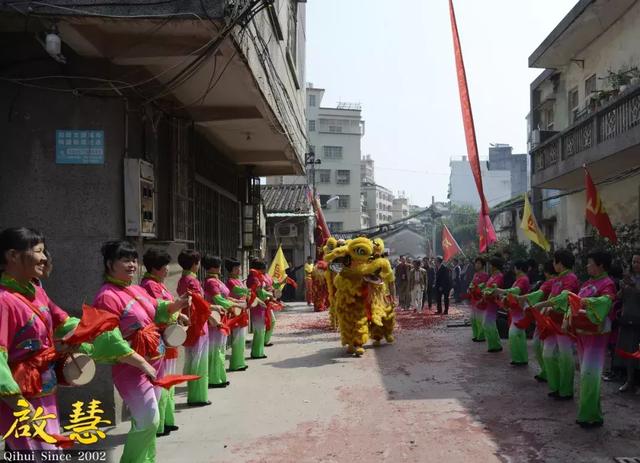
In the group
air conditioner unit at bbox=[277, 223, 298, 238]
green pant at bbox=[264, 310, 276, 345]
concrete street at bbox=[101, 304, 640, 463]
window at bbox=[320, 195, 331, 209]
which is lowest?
concrete street at bbox=[101, 304, 640, 463]

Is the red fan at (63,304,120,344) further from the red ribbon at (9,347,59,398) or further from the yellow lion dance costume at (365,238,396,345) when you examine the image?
the yellow lion dance costume at (365,238,396,345)

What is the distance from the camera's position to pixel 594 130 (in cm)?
1186

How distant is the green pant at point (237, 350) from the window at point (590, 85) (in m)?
10.8

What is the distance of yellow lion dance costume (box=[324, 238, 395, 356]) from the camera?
9.73m

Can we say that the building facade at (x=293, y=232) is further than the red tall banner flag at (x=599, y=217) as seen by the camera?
Yes

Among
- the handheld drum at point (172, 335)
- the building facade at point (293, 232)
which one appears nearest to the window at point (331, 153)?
the building facade at point (293, 232)

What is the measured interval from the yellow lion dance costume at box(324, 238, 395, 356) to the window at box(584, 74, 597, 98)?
798 cm

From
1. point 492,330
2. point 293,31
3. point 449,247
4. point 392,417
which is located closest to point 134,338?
point 392,417

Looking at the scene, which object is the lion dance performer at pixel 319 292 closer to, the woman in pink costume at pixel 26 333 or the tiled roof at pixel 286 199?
the tiled roof at pixel 286 199

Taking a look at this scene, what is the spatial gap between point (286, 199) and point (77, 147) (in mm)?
19068

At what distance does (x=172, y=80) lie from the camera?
6191 mm

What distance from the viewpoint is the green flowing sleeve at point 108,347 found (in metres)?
3.55

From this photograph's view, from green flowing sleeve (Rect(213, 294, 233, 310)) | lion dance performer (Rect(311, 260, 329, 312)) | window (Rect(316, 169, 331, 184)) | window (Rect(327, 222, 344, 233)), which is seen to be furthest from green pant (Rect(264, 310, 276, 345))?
window (Rect(316, 169, 331, 184))

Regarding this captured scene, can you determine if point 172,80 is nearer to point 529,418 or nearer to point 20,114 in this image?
point 20,114
